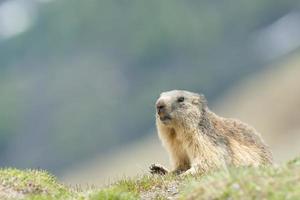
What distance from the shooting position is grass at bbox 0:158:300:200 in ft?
44.3

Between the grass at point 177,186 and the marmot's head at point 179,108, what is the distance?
2.34 m

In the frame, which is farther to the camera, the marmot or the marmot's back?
the marmot's back

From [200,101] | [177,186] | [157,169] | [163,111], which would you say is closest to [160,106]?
[163,111]

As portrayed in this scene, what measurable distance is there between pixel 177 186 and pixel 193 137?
3.59 metres

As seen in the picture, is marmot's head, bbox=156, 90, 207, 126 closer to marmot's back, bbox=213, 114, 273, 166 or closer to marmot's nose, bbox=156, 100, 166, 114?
marmot's nose, bbox=156, 100, 166, 114

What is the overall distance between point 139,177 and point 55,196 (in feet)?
10.1

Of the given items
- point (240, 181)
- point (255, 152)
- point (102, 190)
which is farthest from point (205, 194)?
point (255, 152)

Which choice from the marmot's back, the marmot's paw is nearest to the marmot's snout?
the marmot's paw

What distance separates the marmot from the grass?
212 centimetres

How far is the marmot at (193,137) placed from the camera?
68.6ft

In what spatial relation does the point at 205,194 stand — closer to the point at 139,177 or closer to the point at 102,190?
the point at 102,190

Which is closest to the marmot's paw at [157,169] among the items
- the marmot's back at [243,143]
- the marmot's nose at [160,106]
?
the marmot's nose at [160,106]

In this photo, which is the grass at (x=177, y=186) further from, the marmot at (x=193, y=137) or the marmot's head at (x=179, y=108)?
the marmot's head at (x=179, y=108)

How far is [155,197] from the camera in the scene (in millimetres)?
16812
